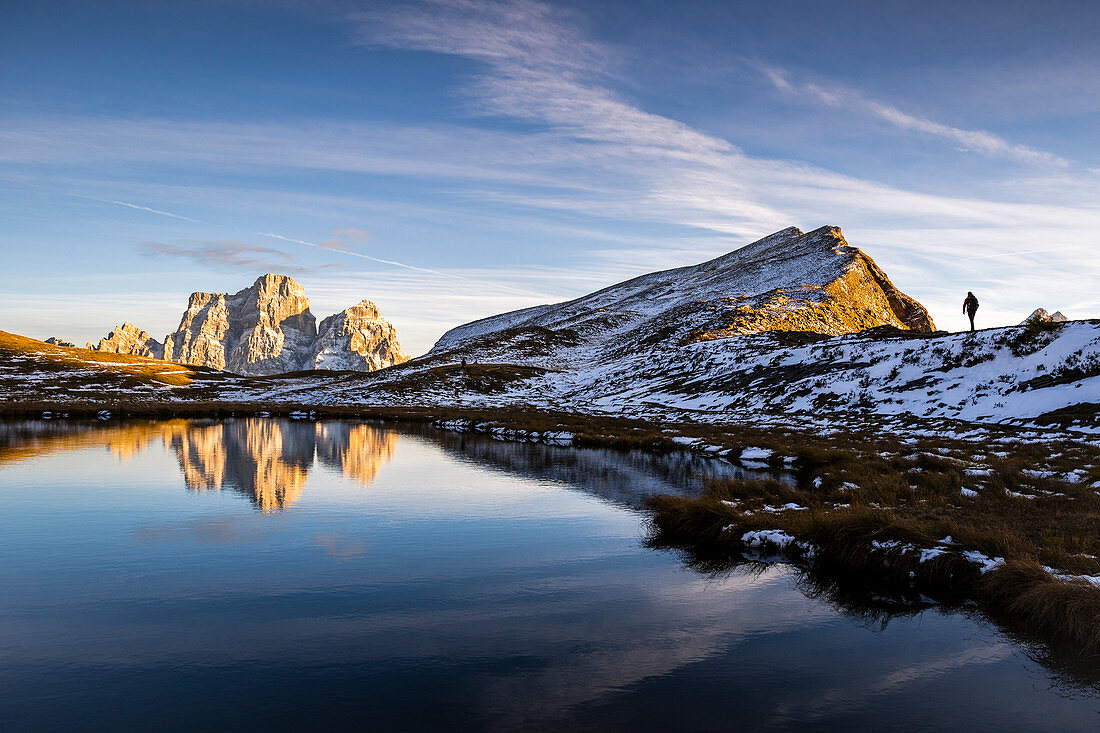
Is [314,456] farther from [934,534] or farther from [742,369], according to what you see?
[742,369]

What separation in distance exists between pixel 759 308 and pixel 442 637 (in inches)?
4742

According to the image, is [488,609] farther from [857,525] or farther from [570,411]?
[570,411]

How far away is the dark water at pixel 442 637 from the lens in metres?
7.91

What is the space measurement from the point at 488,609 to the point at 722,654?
428 centimetres

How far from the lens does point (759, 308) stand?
121 metres

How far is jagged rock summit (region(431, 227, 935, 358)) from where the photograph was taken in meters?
114

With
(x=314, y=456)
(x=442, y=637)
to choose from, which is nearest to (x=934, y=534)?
(x=442, y=637)

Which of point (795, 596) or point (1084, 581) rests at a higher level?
point (1084, 581)

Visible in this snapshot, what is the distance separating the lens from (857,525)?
1393cm

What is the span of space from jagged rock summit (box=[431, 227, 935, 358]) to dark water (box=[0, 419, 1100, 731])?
90.3 metres

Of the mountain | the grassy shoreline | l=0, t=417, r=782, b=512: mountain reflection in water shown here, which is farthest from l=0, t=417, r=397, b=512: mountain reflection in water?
the mountain

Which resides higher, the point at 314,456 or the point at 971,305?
the point at 971,305

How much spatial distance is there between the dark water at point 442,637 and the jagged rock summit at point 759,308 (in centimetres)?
9026

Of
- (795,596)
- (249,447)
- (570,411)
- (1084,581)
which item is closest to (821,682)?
(795,596)
